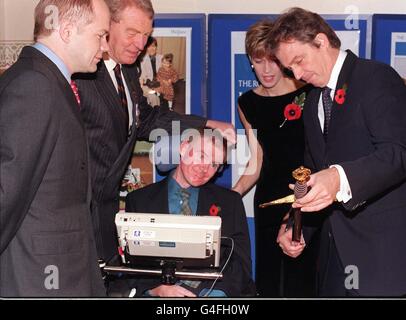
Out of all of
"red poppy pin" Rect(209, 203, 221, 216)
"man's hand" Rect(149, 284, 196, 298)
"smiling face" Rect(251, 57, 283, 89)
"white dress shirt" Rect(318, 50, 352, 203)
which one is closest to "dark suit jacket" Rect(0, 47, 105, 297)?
"man's hand" Rect(149, 284, 196, 298)

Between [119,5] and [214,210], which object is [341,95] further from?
[119,5]

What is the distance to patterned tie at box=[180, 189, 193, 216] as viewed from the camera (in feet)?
8.59

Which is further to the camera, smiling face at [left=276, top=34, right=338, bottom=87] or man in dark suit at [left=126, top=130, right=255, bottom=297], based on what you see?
man in dark suit at [left=126, top=130, right=255, bottom=297]

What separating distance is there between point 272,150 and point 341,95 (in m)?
0.73

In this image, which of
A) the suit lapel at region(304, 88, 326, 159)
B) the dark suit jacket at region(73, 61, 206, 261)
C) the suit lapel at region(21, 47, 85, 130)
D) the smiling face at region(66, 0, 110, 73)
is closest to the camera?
the suit lapel at region(21, 47, 85, 130)

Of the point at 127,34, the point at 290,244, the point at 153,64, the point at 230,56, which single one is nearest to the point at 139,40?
the point at 127,34

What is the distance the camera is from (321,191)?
1961 millimetres

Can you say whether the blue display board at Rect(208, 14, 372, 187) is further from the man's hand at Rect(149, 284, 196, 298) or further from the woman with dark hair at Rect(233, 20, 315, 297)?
the man's hand at Rect(149, 284, 196, 298)

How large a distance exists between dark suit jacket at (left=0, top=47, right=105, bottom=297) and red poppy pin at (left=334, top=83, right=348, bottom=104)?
0.89 meters

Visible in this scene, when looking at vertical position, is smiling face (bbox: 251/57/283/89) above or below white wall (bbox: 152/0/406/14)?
below

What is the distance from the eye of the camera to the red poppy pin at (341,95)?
226cm
